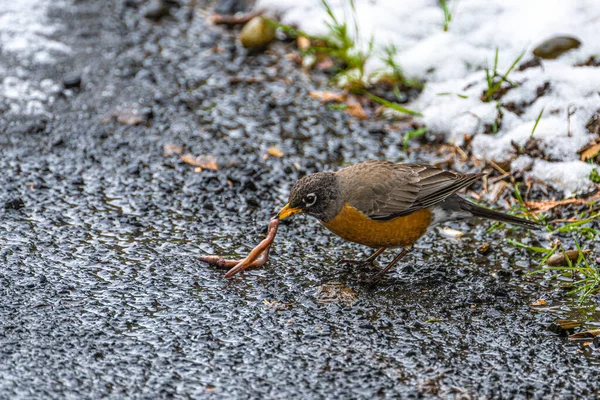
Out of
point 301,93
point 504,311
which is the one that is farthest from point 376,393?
point 301,93

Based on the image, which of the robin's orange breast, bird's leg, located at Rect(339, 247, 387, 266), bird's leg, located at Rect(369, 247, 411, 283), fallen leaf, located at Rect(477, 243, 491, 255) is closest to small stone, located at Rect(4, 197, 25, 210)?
the robin's orange breast

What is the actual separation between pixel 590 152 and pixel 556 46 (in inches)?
57.0

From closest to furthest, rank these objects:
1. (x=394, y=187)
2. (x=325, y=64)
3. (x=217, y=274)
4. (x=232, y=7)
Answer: (x=217, y=274)
(x=394, y=187)
(x=325, y=64)
(x=232, y=7)

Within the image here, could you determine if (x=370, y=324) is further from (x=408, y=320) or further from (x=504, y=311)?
(x=504, y=311)

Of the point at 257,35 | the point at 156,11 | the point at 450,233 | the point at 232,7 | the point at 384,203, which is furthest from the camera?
the point at 232,7

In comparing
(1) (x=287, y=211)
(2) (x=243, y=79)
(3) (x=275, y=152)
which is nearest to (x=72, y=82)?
(2) (x=243, y=79)

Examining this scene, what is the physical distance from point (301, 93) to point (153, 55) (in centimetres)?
169

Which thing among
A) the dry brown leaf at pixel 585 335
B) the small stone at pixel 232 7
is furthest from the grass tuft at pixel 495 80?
the small stone at pixel 232 7

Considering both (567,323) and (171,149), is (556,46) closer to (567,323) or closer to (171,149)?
(567,323)

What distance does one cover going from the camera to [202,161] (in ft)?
19.8

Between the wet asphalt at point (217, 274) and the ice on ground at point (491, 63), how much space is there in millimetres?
625

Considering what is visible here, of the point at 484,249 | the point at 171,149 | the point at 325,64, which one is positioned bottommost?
the point at 171,149

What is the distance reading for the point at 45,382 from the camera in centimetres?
353

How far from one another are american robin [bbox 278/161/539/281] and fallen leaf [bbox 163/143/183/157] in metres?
1.63
